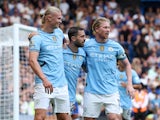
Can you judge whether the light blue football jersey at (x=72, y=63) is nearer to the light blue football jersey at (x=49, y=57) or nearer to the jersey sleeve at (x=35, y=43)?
the light blue football jersey at (x=49, y=57)

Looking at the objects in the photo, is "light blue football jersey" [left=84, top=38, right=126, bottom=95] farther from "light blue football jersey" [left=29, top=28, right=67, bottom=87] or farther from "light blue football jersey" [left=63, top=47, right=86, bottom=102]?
"light blue football jersey" [left=29, top=28, right=67, bottom=87]

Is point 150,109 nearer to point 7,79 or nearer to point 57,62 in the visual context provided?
point 7,79

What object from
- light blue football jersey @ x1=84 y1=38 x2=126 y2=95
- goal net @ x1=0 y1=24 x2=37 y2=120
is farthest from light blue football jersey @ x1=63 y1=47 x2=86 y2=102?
goal net @ x1=0 y1=24 x2=37 y2=120

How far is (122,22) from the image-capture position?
22.5 meters

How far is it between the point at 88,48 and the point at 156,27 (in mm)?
12889

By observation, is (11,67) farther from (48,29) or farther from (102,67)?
(48,29)

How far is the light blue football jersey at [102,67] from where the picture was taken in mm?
9539

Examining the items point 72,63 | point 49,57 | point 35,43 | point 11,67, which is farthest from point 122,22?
point 35,43

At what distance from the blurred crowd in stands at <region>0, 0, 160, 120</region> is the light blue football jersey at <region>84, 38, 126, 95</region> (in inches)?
328

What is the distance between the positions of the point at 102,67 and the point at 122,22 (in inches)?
513

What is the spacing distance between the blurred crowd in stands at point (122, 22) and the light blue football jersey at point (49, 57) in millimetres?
9104

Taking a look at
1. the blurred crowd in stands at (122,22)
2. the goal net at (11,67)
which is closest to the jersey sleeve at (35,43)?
the goal net at (11,67)

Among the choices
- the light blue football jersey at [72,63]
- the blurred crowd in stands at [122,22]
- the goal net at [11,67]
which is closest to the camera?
the light blue football jersey at [72,63]

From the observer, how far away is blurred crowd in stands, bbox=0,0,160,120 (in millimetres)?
19688
